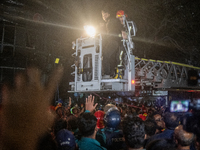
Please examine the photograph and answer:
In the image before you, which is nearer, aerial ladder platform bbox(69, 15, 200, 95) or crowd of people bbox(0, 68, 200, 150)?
crowd of people bbox(0, 68, 200, 150)

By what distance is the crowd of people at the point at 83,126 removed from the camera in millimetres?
2387

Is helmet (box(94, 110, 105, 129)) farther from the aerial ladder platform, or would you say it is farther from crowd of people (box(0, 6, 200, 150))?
the aerial ladder platform

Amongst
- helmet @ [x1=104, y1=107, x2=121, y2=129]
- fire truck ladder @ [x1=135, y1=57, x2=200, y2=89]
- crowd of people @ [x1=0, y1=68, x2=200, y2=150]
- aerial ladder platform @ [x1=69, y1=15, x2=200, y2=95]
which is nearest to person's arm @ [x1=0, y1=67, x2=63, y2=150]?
crowd of people @ [x1=0, y1=68, x2=200, y2=150]

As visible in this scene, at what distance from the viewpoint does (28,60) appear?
395 inches

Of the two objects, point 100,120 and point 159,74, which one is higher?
point 159,74

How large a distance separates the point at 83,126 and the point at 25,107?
787cm

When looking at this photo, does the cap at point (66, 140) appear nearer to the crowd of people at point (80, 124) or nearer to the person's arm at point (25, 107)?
the crowd of people at point (80, 124)

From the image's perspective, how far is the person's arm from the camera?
838cm

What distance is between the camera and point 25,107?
963cm

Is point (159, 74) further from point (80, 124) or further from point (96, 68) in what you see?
point (80, 124)

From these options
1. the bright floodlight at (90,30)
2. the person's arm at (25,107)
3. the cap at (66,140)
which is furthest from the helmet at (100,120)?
the person's arm at (25,107)

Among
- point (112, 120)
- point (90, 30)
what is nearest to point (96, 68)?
point (90, 30)

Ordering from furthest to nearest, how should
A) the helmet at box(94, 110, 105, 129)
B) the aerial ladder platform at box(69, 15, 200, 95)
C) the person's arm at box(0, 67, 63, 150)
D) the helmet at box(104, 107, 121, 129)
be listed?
the person's arm at box(0, 67, 63, 150) → the aerial ladder platform at box(69, 15, 200, 95) → the helmet at box(94, 110, 105, 129) → the helmet at box(104, 107, 121, 129)

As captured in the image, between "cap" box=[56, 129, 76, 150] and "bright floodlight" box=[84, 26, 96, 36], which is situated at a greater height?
"bright floodlight" box=[84, 26, 96, 36]
